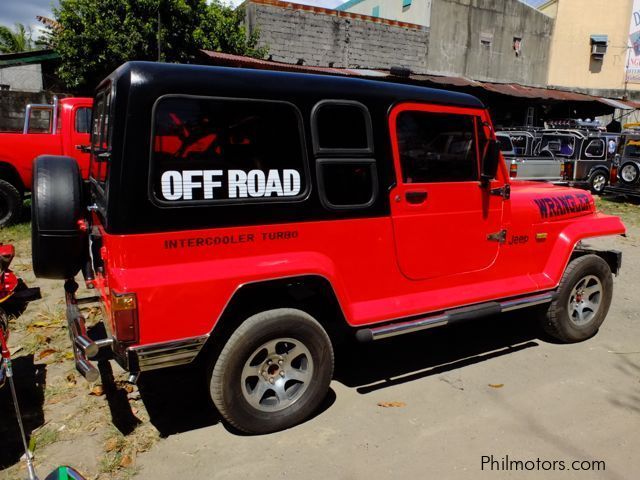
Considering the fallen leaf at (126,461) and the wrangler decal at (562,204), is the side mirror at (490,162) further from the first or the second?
the fallen leaf at (126,461)

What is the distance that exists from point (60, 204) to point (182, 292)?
42.0 inches

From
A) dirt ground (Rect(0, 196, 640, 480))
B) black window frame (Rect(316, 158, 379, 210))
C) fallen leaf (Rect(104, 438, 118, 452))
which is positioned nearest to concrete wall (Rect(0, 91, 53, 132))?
dirt ground (Rect(0, 196, 640, 480))

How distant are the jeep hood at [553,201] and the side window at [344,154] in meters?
1.52

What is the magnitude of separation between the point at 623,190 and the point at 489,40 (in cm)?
1079

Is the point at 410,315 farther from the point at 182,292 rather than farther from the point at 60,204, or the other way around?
the point at 60,204

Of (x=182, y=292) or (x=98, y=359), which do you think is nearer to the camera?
(x=182, y=292)

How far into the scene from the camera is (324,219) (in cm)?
310

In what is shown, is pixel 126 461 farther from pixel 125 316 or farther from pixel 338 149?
pixel 338 149

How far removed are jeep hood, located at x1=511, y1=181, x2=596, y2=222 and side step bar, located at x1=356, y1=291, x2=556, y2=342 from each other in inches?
27.6

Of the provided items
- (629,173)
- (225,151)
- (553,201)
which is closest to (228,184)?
(225,151)

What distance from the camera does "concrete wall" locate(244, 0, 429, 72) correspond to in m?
15.4

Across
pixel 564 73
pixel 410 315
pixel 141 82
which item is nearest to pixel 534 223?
pixel 410 315

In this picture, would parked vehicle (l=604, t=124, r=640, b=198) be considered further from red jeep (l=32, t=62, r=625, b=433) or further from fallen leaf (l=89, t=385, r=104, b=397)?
fallen leaf (l=89, t=385, r=104, b=397)

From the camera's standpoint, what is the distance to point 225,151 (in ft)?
9.16
